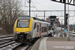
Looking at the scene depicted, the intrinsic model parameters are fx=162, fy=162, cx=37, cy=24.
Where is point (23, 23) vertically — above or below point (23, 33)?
above

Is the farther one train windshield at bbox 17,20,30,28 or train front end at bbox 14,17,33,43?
train windshield at bbox 17,20,30,28

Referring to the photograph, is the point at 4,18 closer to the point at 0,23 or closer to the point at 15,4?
the point at 0,23

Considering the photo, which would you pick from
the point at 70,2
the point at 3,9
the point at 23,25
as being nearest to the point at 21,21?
the point at 23,25

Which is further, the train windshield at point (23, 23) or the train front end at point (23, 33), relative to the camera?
the train windshield at point (23, 23)

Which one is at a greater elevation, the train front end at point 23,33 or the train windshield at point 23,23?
the train windshield at point 23,23

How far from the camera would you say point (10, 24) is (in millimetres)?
47688

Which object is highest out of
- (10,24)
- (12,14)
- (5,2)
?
(5,2)

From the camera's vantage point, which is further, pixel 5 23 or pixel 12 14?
Answer: pixel 12 14

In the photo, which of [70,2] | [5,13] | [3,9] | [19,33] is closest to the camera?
[70,2]

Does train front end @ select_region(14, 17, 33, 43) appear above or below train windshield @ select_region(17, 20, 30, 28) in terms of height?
below

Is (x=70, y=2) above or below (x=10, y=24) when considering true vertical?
above

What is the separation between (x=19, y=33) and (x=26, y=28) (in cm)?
97

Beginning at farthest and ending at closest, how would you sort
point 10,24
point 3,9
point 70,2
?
1. point 10,24
2. point 3,9
3. point 70,2

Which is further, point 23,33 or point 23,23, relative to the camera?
point 23,23
